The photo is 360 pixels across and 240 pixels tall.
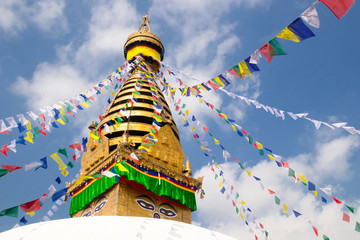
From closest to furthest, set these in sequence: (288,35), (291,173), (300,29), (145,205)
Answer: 1. (300,29)
2. (288,35)
3. (291,173)
4. (145,205)

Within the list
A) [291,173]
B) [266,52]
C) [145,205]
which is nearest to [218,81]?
[266,52]

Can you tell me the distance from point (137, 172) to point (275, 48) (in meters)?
6.53

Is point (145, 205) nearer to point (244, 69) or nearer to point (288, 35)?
point (244, 69)

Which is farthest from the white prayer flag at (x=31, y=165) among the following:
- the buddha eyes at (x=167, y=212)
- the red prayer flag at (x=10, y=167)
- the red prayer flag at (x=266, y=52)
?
the buddha eyes at (x=167, y=212)

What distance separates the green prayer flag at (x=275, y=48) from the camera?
5625 mm

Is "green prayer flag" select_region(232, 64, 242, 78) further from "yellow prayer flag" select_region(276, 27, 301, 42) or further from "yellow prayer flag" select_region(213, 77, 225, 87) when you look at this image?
"yellow prayer flag" select_region(276, 27, 301, 42)

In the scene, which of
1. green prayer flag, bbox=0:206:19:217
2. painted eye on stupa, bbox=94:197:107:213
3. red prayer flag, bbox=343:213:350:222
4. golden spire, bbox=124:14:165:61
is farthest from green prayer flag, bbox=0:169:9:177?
golden spire, bbox=124:14:165:61

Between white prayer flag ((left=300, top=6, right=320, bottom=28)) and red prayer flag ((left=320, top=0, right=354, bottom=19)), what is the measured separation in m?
0.33

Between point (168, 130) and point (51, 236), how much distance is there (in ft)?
28.8

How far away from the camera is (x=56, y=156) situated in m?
6.73

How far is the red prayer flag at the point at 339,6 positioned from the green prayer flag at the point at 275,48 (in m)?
1.07

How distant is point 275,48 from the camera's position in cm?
568

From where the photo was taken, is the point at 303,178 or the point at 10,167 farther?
the point at 303,178

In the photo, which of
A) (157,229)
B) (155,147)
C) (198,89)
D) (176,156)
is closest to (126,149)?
(155,147)
